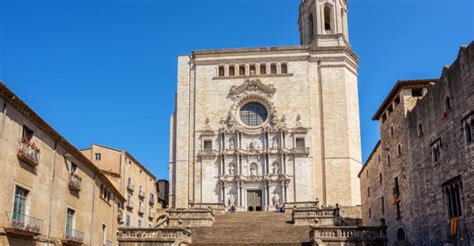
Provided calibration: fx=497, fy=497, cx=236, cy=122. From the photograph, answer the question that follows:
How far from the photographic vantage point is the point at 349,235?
67.3ft

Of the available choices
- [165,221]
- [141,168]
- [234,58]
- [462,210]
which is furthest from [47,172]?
[234,58]

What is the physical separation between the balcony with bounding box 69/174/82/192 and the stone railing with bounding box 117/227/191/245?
128 inches

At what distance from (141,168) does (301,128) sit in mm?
15065

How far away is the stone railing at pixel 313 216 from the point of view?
2759 centimetres

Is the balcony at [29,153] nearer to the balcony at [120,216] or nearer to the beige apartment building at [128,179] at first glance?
the balcony at [120,216]

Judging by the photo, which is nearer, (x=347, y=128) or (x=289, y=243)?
(x=289, y=243)

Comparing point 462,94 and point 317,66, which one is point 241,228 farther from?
point 317,66

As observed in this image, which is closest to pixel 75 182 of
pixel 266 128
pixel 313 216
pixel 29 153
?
pixel 29 153

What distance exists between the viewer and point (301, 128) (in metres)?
43.7

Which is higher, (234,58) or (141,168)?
(234,58)

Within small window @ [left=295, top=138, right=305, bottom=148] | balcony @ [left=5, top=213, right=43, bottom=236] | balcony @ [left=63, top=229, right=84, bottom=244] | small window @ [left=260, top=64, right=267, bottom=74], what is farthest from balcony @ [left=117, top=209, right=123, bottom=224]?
small window @ [left=260, top=64, right=267, bottom=74]

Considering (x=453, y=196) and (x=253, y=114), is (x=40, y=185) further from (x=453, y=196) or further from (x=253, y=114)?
(x=253, y=114)

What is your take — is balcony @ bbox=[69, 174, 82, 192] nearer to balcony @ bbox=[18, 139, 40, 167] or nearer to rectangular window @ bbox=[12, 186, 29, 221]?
balcony @ bbox=[18, 139, 40, 167]

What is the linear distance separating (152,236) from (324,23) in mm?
35091
